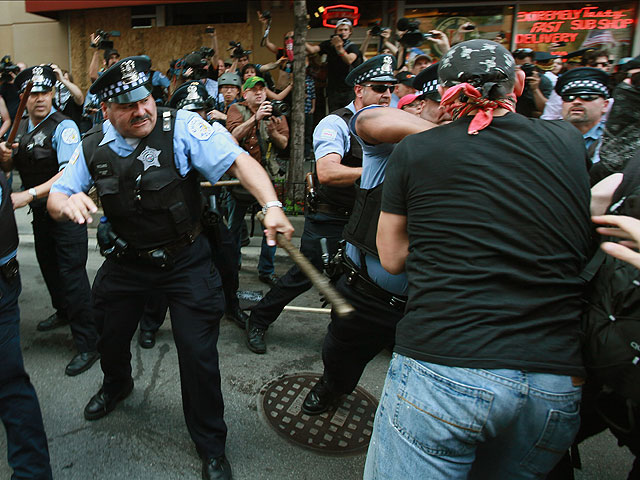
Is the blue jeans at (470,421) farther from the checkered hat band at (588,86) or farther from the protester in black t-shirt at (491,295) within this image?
the checkered hat band at (588,86)

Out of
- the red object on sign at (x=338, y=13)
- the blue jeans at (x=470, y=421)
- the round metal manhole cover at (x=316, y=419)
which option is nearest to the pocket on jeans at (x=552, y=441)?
the blue jeans at (x=470, y=421)

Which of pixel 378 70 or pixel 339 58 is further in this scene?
pixel 339 58

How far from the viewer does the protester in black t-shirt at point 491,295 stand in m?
1.38

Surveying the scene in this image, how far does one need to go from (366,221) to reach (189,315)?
3.28 ft

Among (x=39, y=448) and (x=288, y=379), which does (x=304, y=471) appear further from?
(x=39, y=448)

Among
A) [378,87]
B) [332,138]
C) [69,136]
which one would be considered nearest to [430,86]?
[378,87]

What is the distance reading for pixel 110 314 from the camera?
2629 millimetres

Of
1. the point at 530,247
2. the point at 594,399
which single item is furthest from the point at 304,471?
the point at 530,247

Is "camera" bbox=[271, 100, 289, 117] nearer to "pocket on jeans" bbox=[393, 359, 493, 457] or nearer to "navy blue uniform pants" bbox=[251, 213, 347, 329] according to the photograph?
"navy blue uniform pants" bbox=[251, 213, 347, 329]

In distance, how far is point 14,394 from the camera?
2150 mm

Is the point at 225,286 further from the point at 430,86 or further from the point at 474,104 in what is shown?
the point at 474,104

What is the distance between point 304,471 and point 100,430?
47.6 inches

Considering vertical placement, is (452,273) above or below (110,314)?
above

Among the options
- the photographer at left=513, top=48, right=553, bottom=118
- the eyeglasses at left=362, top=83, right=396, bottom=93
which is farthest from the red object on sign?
the eyeglasses at left=362, top=83, right=396, bottom=93
